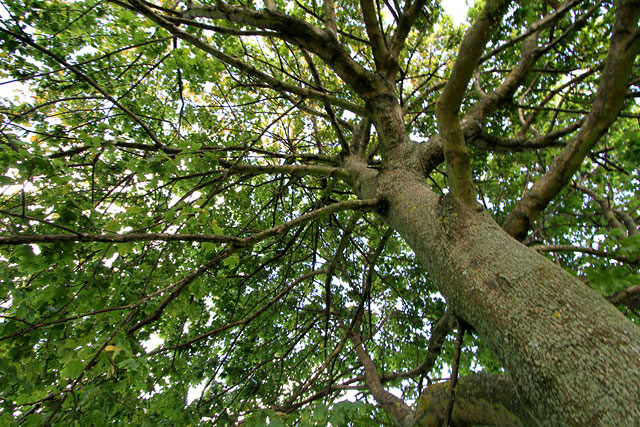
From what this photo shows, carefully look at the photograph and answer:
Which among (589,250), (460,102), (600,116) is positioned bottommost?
(589,250)

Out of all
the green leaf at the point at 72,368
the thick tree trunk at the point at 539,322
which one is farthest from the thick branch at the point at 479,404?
the green leaf at the point at 72,368

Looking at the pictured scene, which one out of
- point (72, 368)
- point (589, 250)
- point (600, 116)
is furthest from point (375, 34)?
point (72, 368)

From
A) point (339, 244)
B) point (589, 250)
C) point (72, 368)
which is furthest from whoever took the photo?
point (339, 244)

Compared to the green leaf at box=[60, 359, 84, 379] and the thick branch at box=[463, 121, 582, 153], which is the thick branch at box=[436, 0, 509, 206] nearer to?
the thick branch at box=[463, 121, 582, 153]

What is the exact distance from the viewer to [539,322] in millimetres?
1094

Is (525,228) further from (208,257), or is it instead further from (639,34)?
(208,257)

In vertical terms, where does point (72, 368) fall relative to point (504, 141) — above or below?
below

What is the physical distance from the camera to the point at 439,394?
2.00m

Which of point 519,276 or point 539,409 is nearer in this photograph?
point 539,409

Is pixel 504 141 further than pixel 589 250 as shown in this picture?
Yes

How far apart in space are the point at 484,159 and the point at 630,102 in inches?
74.9

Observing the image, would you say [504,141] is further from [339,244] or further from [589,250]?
[339,244]

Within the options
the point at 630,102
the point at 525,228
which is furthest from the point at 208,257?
the point at 630,102

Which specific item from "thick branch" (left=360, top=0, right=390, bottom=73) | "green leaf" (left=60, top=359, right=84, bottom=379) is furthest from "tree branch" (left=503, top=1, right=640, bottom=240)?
"green leaf" (left=60, top=359, right=84, bottom=379)
